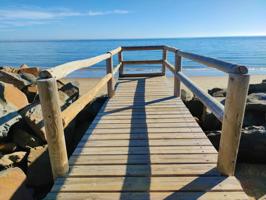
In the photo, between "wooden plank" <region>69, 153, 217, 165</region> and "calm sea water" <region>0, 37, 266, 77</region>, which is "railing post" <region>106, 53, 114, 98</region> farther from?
"calm sea water" <region>0, 37, 266, 77</region>

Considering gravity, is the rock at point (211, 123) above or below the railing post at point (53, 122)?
below

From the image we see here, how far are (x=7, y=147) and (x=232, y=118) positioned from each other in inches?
144

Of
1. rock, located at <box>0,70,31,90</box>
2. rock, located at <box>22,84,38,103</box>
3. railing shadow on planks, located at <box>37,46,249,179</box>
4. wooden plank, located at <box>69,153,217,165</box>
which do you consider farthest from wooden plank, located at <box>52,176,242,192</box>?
rock, located at <box>0,70,31,90</box>

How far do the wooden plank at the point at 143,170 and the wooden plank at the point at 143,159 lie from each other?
73 millimetres

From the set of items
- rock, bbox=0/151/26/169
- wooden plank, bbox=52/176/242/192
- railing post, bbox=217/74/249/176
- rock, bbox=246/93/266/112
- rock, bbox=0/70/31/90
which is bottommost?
rock, bbox=0/151/26/169

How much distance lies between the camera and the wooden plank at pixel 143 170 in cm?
259

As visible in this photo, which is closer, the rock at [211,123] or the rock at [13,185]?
the rock at [13,185]

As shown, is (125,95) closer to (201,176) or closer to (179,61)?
(179,61)

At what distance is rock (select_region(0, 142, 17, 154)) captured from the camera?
4258mm

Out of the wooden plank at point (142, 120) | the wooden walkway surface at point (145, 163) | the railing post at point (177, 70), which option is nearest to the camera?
the wooden walkway surface at point (145, 163)

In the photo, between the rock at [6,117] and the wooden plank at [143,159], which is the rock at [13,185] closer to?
the wooden plank at [143,159]

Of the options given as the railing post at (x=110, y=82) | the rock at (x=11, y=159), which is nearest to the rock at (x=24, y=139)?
the rock at (x=11, y=159)

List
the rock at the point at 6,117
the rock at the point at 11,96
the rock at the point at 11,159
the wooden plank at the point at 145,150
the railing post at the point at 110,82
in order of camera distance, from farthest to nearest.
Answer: the railing post at the point at 110,82
the rock at the point at 11,96
the rock at the point at 6,117
the rock at the point at 11,159
the wooden plank at the point at 145,150

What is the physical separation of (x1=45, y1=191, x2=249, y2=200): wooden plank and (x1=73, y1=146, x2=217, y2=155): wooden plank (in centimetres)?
79
